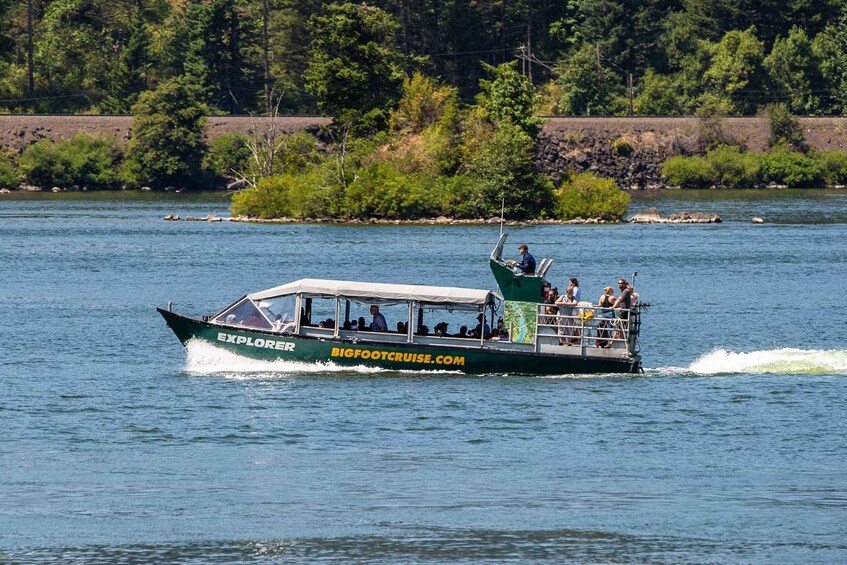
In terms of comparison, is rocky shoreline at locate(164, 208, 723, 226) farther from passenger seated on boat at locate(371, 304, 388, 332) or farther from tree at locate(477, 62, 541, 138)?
passenger seated on boat at locate(371, 304, 388, 332)

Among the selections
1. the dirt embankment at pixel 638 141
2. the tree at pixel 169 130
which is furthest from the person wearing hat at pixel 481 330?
the tree at pixel 169 130

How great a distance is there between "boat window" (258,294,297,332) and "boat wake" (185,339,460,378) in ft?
3.25

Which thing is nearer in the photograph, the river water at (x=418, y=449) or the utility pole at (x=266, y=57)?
the river water at (x=418, y=449)

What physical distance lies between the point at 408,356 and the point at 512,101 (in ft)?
246

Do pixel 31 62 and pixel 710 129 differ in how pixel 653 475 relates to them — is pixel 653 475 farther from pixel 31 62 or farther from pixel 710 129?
pixel 31 62

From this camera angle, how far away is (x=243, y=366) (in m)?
45.4

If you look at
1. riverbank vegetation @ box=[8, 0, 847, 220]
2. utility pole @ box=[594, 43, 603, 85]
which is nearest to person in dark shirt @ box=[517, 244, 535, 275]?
riverbank vegetation @ box=[8, 0, 847, 220]

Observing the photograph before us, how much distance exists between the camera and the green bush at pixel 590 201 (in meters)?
116

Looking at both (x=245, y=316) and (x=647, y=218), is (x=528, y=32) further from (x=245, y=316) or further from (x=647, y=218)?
(x=245, y=316)

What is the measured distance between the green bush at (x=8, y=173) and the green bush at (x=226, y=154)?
19.8 meters

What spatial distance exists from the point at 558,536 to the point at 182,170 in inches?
5413

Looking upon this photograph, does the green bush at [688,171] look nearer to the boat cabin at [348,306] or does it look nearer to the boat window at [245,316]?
the boat cabin at [348,306]

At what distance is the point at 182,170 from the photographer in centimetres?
16375

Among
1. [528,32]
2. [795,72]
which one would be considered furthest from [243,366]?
[795,72]
